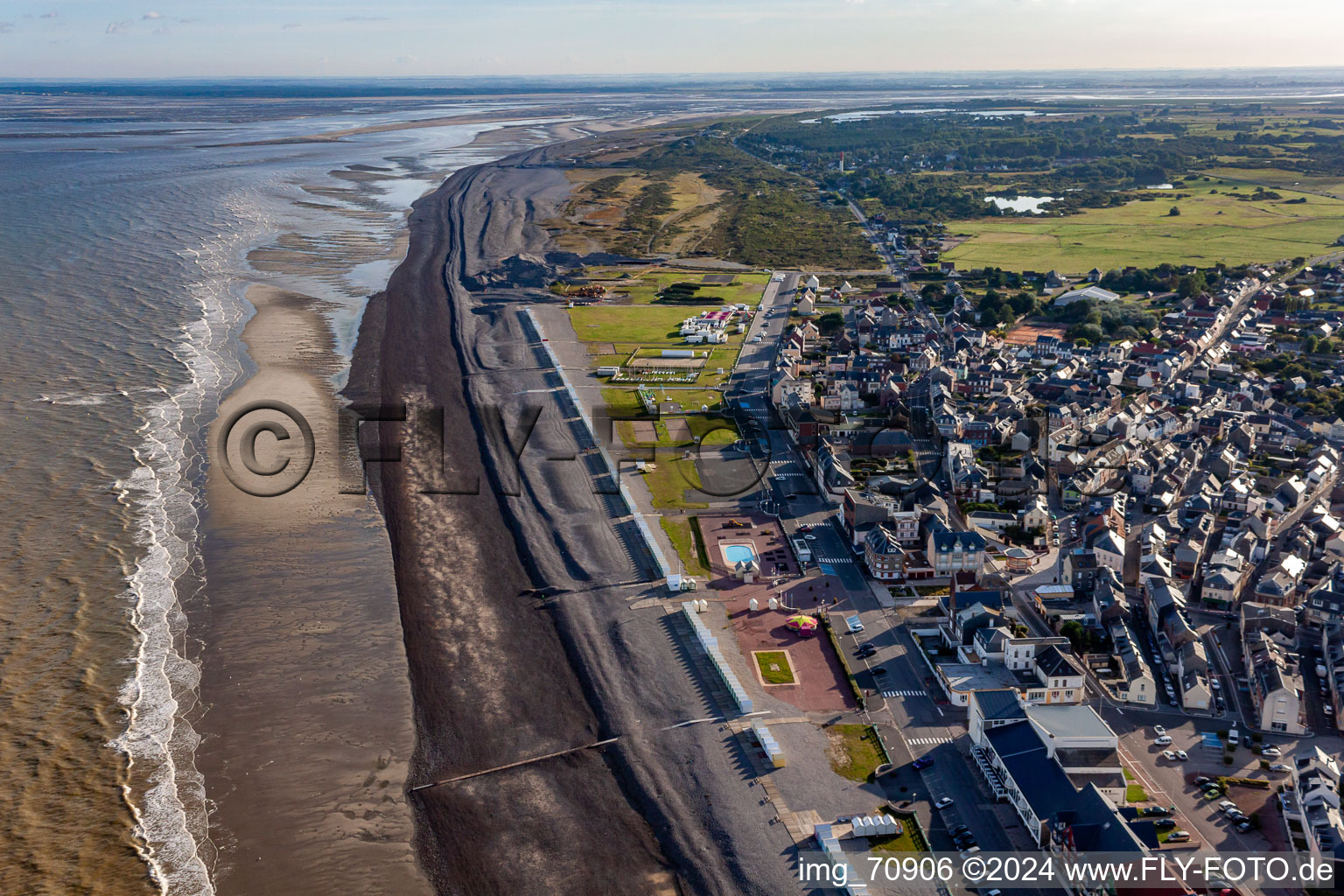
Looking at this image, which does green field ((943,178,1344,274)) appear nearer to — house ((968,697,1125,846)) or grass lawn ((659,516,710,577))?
grass lawn ((659,516,710,577))

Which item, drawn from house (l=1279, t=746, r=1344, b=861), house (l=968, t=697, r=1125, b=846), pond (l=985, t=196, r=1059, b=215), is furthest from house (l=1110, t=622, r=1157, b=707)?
pond (l=985, t=196, r=1059, b=215)

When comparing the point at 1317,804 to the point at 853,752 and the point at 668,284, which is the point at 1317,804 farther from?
the point at 668,284

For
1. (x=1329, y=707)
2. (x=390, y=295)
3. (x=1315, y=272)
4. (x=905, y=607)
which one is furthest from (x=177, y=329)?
(x=1315, y=272)

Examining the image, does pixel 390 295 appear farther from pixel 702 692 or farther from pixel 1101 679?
pixel 1101 679

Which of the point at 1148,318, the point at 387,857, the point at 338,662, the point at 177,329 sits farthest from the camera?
the point at 1148,318

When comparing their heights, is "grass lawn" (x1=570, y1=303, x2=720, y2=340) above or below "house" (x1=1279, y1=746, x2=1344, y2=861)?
above

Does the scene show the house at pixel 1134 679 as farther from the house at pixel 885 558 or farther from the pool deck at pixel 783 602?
the pool deck at pixel 783 602
